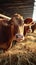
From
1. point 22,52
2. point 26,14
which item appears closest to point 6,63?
point 22,52

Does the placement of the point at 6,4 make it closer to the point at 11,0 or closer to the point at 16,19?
the point at 11,0

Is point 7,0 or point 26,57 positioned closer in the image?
point 26,57

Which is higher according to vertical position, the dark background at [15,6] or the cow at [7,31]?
the dark background at [15,6]

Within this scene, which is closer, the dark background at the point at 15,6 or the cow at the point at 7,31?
the cow at the point at 7,31

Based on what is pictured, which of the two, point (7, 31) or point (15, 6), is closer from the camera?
point (7, 31)

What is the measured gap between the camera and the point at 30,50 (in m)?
1.53

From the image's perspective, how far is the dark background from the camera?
3.08 meters

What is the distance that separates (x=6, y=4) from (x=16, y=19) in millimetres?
1938

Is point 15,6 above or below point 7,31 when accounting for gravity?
above

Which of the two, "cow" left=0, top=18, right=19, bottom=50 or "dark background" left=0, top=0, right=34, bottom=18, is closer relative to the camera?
"cow" left=0, top=18, right=19, bottom=50

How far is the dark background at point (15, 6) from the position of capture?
3084mm

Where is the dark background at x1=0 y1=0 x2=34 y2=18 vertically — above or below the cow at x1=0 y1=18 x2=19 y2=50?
above

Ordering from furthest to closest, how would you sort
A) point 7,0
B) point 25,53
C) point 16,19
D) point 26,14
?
point 26,14 → point 7,0 → point 25,53 → point 16,19

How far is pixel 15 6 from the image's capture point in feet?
10.5
